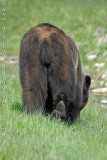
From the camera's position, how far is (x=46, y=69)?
6.13m

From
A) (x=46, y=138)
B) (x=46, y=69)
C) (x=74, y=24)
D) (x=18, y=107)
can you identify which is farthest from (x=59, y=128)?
(x=74, y=24)

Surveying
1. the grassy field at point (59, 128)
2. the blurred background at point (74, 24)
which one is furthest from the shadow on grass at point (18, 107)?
the blurred background at point (74, 24)

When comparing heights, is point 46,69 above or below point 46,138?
above

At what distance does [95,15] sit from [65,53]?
1089 cm

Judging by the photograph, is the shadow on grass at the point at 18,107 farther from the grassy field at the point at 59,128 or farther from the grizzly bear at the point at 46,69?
the grizzly bear at the point at 46,69

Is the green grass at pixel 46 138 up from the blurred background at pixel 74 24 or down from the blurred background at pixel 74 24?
down

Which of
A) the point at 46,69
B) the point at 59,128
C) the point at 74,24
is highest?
the point at 74,24

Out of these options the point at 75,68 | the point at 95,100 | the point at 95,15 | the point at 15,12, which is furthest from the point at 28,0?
the point at 75,68

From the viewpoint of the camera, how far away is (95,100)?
952 centimetres

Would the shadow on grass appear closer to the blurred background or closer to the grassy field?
the grassy field

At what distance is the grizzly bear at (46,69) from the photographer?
20.1 ft

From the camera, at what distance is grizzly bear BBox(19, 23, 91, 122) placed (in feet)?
20.1

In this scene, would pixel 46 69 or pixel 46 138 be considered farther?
pixel 46 69

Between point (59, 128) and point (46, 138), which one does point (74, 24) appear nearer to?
point (59, 128)
